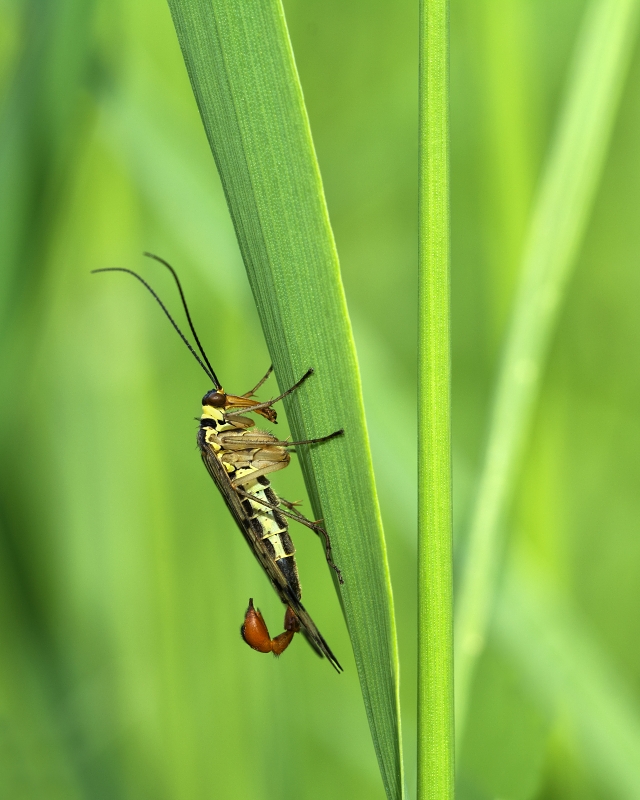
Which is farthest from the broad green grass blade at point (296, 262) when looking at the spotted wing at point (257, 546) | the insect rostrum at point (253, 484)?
the insect rostrum at point (253, 484)

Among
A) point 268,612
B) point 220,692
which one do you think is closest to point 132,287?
point 268,612

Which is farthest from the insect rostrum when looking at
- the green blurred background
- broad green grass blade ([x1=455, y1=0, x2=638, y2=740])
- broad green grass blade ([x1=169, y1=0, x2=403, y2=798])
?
broad green grass blade ([x1=169, y1=0, x2=403, y2=798])

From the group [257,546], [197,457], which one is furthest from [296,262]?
[197,457]

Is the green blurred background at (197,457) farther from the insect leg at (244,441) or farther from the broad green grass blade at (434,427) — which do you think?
the broad green grass blade at (434,427)

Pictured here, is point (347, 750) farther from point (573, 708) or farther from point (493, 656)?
point (573, 708)

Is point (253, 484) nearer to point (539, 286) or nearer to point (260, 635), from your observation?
point (260, 635)

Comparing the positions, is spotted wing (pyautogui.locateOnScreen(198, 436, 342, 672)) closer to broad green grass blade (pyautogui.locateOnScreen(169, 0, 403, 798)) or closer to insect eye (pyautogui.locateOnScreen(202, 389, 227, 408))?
insect eye (pyautogui.locateOnScreen(202, 389, 227, 408))
